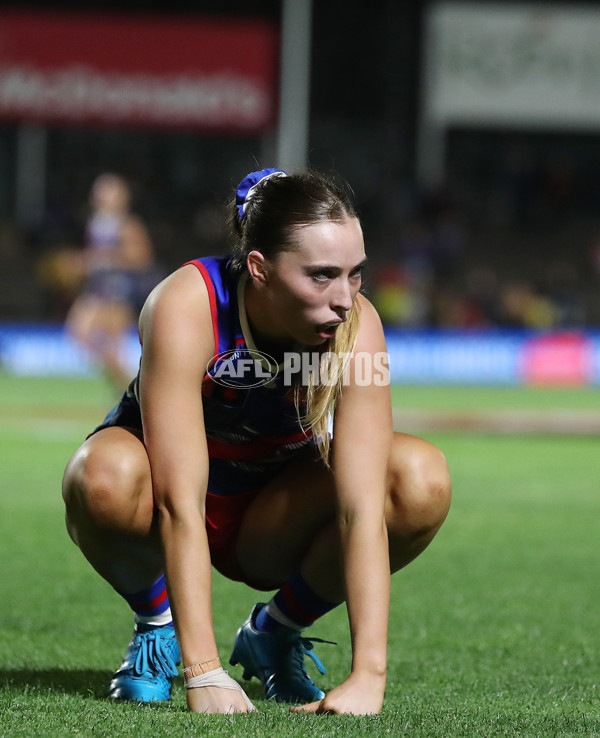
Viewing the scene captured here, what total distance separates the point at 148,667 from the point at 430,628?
1.06 metres

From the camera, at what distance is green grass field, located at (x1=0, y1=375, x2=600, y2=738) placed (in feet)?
7.85

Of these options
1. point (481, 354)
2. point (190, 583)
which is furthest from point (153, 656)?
point (481, 354)

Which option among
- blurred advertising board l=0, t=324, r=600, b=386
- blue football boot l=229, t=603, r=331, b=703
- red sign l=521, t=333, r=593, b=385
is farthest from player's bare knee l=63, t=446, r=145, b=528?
red sign l=521, t=333, r=593, b=385

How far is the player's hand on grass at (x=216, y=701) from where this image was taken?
7.92ft

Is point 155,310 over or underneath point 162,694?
over

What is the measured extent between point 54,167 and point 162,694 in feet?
64.8

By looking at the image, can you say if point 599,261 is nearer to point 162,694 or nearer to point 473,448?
point 473,448

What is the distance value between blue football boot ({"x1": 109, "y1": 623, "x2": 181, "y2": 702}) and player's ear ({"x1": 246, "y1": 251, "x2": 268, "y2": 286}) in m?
0.87

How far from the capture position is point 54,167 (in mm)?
21641

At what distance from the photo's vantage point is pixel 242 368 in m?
2.74

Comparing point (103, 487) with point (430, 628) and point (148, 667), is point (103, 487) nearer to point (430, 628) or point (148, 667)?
point (148, 667)

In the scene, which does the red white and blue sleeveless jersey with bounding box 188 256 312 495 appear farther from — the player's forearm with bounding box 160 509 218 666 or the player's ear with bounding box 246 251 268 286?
the player's forearm with bounding box 160 509 218 666

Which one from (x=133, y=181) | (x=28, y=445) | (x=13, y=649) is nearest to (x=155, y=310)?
(x=13, y=649)

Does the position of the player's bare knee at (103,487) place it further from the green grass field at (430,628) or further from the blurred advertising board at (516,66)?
the blurred advertising board at (516,66)
